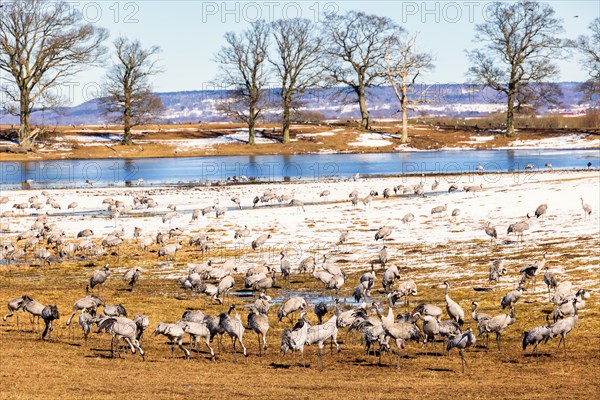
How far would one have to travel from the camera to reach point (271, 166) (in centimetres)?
6969

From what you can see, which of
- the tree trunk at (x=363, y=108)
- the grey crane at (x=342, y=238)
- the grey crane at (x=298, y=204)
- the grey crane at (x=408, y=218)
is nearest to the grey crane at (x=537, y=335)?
the grey crane at (x=342, y=238)

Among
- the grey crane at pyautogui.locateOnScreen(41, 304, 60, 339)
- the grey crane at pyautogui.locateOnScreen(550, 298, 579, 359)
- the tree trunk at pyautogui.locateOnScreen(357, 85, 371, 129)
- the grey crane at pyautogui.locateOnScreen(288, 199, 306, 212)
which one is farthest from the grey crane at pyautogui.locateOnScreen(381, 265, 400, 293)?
the tree trunk at pyautogui.locateOnScreen(357, 85, 371, 129)

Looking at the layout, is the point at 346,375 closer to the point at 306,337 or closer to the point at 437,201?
the point at 306,337

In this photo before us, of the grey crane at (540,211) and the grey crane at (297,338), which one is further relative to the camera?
the grey crane at (540,211)

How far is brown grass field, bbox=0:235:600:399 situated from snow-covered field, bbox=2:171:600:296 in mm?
5124

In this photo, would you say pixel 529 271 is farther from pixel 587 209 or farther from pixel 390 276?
pixel 587 209

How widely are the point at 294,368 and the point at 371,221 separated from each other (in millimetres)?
19477

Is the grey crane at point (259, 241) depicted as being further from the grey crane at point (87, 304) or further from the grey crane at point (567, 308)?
the grey crane at point (567, 308)

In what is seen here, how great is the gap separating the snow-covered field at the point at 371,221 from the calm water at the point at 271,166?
9417 mm

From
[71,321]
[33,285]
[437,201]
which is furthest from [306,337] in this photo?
[437,201]

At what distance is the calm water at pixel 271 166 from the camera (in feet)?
195

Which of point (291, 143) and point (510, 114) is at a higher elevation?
point (510, 114)

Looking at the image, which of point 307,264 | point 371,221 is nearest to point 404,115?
point 371,221

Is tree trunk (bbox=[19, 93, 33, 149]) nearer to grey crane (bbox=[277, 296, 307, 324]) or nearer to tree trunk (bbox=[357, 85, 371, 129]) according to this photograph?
tree trunk (bbox=[357, 85, 371, 129])
